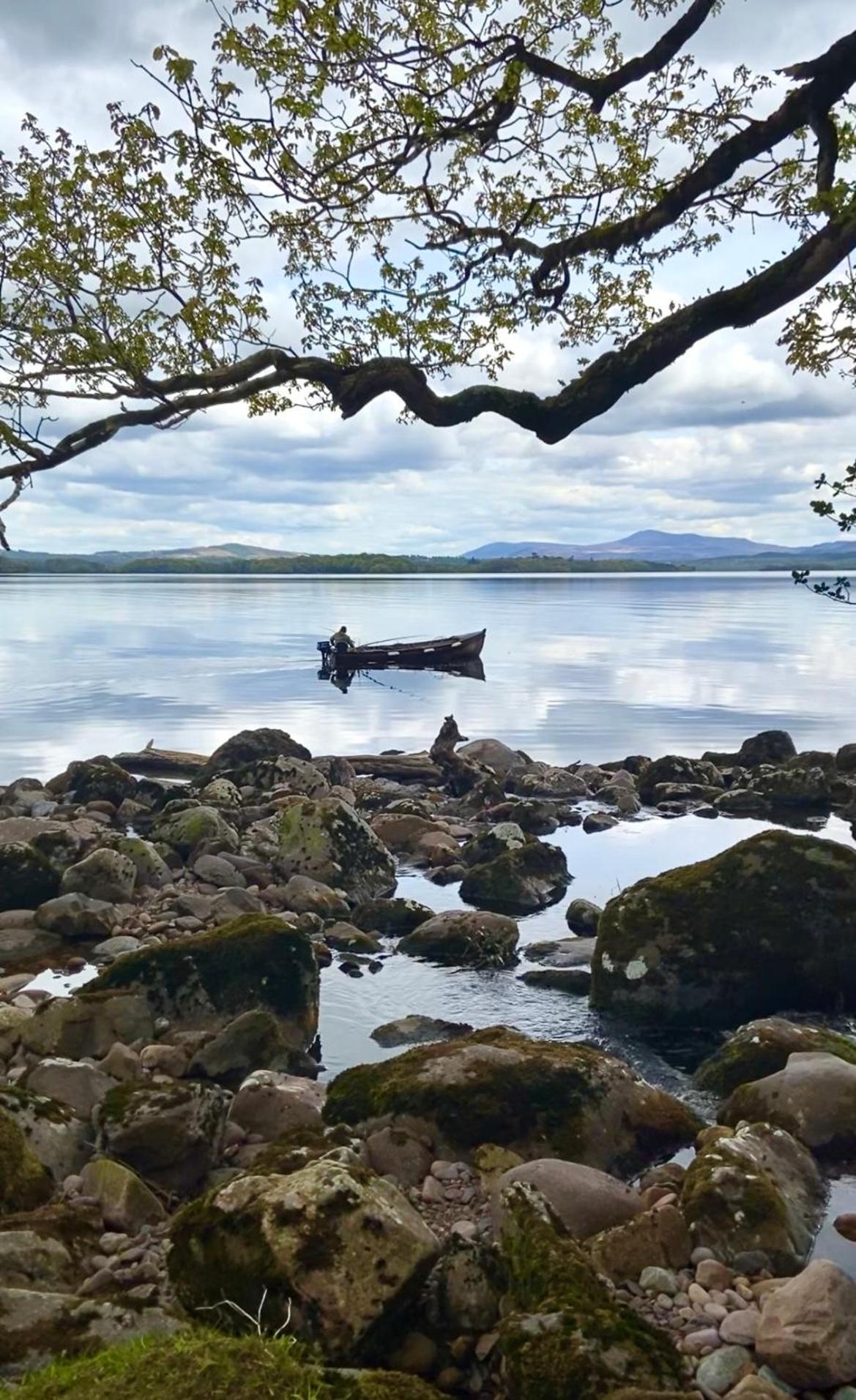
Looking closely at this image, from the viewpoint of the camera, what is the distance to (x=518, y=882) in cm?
1472

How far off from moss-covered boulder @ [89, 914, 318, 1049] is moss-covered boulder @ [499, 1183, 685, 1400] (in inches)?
191

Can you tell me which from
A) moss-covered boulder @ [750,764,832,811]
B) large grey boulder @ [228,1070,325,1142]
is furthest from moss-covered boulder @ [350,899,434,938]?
moss-covered boulder @ [750,764,832,811]

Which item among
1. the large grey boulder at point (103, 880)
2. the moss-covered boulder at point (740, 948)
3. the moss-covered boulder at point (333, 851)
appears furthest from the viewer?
the moss-covered boulder at point (333, 851)

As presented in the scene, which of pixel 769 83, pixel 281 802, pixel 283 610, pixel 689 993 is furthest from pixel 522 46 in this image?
pixel 283 610

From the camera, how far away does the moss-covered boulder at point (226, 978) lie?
9.67 m

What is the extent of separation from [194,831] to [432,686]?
3499 centimetres

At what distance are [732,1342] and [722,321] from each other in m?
7.00

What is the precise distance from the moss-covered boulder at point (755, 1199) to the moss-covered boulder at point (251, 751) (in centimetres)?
1751

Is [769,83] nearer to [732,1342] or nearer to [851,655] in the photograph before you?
[732,1342]

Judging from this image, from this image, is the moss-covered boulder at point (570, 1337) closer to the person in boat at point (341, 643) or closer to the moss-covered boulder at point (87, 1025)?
the moss-covered boulder at point (87, 1025)

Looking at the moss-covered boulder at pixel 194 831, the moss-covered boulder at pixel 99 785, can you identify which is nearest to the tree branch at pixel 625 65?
the moss-covered boulder at pixel 194 831

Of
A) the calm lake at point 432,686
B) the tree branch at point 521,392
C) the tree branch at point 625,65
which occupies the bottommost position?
the calm lake at point 432,686

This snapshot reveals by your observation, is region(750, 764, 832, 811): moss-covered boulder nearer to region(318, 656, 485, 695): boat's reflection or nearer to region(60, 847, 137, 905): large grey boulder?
region(60, 847, 137, 905): large grey boulder

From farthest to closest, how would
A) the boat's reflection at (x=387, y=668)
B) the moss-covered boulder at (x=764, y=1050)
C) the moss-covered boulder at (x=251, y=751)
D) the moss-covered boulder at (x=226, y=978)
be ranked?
the boat's reflection at (x=387, y=668) → the moss-covered boulder at (x=251, y=751) → the moss-covered boulder at (x=226, y=978) → the moss-covered boulder at (x=764, y=1050)
